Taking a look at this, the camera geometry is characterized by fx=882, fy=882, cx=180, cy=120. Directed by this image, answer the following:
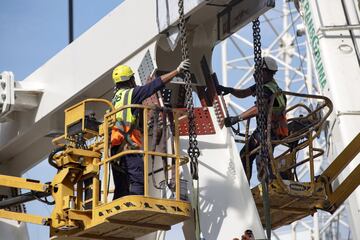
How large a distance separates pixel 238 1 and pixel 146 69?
1384mm

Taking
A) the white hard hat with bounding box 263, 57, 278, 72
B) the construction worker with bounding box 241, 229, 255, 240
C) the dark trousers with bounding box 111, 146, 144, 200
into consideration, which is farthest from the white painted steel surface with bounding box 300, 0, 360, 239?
the dark trousers with bounding box 111, 146, 144, 200

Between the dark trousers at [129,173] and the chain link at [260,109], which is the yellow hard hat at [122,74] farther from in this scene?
the chain link at [260,109]

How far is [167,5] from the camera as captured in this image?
10.4 meters

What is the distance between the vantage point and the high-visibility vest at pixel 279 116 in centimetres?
1099

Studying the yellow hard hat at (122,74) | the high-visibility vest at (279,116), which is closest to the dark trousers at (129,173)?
the yellow hard hat at (122,74)

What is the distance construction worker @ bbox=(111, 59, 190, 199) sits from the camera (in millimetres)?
9508

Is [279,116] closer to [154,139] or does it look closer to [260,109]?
[260,109]

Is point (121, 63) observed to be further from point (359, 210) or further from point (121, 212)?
point (359, 210)

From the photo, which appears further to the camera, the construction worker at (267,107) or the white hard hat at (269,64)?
the white hard hat at (269,64)

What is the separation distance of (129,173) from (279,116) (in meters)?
2.44

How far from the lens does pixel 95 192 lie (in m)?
9.59

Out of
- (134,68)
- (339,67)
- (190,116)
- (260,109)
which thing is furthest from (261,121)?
Result: (339,67)

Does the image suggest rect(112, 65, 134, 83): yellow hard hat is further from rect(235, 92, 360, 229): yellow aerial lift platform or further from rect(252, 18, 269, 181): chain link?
rect(235, 92, 360, 229): yellow aerial lift platform

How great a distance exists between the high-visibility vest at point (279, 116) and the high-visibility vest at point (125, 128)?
2022 mm
